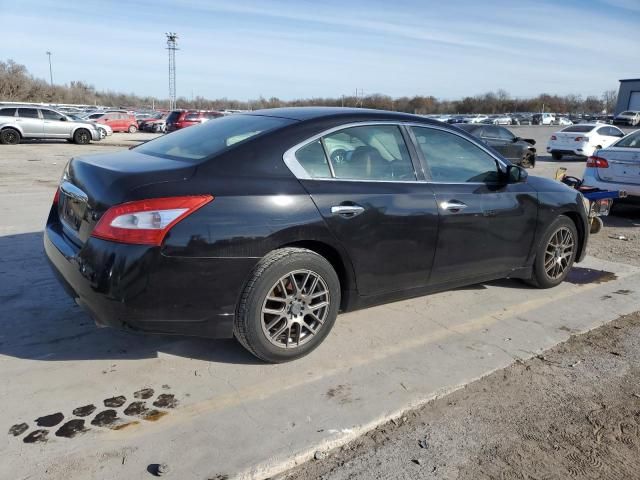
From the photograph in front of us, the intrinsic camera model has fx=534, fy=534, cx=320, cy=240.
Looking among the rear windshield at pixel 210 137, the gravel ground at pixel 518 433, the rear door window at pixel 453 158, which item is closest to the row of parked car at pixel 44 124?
the rear windshield at pixel 210 137

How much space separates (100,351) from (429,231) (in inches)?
96.6

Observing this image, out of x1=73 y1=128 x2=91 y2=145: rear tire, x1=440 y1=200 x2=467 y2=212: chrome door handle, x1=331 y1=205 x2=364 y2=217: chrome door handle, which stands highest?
x1=331 y1=205 x2=364 y2=217: chrome door handle

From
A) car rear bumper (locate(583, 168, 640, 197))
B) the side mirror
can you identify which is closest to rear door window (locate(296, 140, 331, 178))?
the side mirror

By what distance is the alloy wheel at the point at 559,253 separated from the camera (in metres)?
5.11

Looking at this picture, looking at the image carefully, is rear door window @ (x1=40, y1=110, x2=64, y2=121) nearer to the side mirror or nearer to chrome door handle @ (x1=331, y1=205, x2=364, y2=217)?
the side mirror

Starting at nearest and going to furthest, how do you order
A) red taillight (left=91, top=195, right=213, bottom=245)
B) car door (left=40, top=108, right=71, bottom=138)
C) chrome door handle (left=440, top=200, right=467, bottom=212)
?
red taillight (left=91, top=195, right=213, bottom=245)
chrome door handle (left=440, top=200, right=467, bottom=212)
car door (left=40, top=108, right=71, bottom=138)

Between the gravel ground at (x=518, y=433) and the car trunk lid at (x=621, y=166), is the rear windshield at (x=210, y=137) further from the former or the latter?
the car trunk lid at (x=621, y=166)

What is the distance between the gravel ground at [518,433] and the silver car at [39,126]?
2467 cm

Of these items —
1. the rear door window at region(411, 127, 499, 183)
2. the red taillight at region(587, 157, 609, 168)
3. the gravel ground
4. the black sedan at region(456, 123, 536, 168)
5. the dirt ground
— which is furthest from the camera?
the black sedan at region(456, 123, 536, 168)

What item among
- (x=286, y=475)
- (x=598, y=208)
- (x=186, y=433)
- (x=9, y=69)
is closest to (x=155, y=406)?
(x=186, y=433)

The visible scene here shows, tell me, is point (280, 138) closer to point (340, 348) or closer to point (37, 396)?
point (340, 348)

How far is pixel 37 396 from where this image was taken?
3.01 meters

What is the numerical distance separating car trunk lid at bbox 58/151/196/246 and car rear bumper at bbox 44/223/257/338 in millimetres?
175

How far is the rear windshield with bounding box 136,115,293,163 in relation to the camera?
3.52 metres
